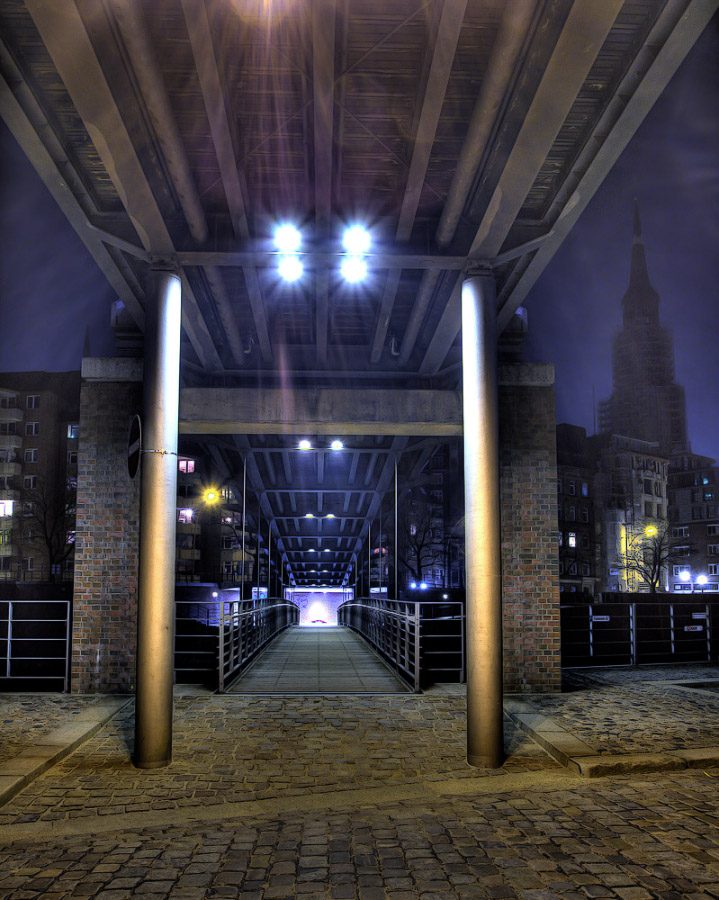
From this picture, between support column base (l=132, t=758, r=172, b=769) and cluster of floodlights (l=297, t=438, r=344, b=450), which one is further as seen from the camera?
cluster of floodlights (l=297, t=438, r=344, b=450)

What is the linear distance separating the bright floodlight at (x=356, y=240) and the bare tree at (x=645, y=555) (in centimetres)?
5284

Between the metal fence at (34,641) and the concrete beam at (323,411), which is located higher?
the concrete beam at (323,411)

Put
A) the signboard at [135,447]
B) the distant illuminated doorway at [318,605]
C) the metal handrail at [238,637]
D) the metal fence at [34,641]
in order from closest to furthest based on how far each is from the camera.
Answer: the signboard at [135,447] → the metal fence at [34,641] → the metal handrail at [238,637] → the distant illuminated doorway at [318,605]

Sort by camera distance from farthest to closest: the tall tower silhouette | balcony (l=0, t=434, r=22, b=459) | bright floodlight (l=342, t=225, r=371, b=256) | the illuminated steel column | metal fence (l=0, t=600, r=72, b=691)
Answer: the tall tower silhouette, balcony (l=0, t=434, r=22, b=459), metal fence (l=0, t=600, r=72, b=691), bright floodlight (l=342, t=225, r=371, b=256), the illuminated steel column

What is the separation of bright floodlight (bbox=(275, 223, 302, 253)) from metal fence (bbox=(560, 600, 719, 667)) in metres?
8.22

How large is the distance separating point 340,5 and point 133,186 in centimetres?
227

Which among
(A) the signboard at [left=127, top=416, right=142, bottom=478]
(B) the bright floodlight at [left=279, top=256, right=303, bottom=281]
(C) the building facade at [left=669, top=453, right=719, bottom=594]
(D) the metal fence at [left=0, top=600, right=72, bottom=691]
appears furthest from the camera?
(C) the building facade at [left=669, top=453, right=719, bottom=594]

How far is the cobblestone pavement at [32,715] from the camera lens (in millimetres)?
7004

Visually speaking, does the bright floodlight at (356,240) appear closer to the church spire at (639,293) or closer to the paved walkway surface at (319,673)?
the paved walkway surface at (319,673)

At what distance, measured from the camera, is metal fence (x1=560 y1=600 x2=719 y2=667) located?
13094 millimetres

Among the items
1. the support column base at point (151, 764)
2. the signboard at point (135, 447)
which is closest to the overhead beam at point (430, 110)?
the signboard at point (135, 447)

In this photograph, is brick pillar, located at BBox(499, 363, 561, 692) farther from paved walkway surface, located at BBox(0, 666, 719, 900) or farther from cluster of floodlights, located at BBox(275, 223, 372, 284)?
cluster of floodlights, located at BBox(275, 223, 372, 284)

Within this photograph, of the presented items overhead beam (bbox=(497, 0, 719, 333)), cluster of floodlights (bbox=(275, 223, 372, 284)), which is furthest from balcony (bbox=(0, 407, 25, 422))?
overhead beam (bbox=(497, 0, 719, 333))

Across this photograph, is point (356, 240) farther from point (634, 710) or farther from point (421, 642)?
point (421, 642)
